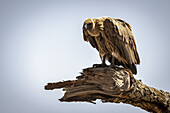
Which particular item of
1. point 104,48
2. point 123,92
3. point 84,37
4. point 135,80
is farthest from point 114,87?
point 84,37

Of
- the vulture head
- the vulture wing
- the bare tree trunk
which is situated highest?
the vulture head

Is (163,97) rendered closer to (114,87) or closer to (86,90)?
(114,87)

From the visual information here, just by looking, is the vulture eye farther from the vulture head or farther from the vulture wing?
the vulture wing

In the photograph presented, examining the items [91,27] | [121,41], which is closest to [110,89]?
[121,41]

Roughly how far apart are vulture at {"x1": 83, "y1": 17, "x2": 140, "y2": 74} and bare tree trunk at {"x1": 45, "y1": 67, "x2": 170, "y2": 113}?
7.8 inches

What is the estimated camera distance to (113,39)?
322 centimetres

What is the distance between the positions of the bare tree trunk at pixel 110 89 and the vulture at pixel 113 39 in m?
0.20

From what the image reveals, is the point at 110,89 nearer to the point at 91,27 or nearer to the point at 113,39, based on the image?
the point at 113,39

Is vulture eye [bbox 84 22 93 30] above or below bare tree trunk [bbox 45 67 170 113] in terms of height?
above

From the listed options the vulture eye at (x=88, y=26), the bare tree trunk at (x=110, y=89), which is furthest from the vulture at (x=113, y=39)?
the bare tree trunk at (x=110, y=89)

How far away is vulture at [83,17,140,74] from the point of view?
10.5 feet

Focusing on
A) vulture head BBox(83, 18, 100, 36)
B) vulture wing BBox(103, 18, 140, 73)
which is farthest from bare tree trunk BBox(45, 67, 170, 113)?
vulture head BBox(83, 18, 100, 36)

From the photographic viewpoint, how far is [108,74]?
313cm

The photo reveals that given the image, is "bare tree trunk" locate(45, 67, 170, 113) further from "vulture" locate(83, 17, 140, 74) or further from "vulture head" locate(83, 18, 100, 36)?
"vulture head" locate(83, 18, 100, 36)
